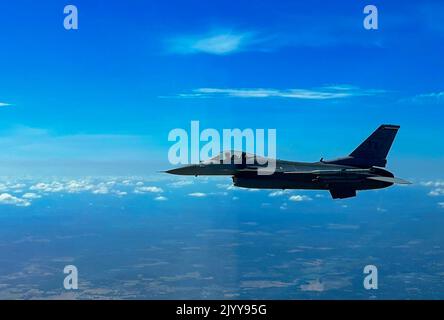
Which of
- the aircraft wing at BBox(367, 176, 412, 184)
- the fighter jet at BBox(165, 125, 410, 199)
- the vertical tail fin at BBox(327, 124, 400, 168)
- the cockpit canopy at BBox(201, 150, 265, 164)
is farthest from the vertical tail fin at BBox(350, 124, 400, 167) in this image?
the cockpit canopy at BBox(201, 150, 265, 164)

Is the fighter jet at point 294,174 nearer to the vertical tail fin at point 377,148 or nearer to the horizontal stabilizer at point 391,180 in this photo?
the horizontal stabilizer at point 391,180

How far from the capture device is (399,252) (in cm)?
10331

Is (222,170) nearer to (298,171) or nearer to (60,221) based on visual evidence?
(298,171)

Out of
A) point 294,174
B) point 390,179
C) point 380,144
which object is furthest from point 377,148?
point 294,174

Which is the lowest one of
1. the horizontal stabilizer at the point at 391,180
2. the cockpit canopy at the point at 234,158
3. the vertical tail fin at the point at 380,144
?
the horizontal stabilizer at the point at 391,180

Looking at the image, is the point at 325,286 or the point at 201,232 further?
the point at 201,232

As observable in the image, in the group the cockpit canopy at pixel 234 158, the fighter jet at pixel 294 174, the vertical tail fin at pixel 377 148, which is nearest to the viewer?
the fighter jet at pixel 294 174

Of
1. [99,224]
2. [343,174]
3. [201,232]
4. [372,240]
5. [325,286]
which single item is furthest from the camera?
[99,224]

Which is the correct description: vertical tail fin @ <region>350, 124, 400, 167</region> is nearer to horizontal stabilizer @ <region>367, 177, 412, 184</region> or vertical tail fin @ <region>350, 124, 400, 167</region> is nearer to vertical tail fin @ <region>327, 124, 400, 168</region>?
vertical tail fin @ <region>327, 124, 400, 168</region>

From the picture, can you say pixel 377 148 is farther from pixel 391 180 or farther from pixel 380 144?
pixel 391 180

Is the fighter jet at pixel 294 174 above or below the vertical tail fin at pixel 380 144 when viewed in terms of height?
below

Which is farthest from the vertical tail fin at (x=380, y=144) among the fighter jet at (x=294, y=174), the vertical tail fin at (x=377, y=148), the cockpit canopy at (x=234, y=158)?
the cockpit canopy at (x=234, y=158)
